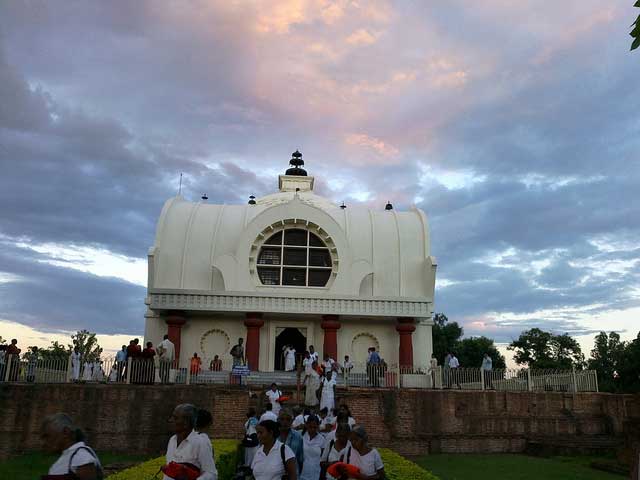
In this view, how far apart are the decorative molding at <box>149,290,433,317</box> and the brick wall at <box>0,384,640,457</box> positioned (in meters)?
5.91

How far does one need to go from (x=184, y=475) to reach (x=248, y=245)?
17.6 meters

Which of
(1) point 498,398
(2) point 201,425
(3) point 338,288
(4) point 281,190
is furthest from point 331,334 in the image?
(2) point 201,425

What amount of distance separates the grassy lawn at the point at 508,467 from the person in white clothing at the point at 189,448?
7678mm

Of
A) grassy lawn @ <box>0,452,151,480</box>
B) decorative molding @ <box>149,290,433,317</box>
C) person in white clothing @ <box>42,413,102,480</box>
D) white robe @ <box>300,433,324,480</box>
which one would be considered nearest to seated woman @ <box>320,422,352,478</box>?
white robe @ <box>300,433,324,480</box>

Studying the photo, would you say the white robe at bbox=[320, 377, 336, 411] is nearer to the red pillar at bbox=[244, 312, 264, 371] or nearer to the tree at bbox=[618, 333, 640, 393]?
the red pillar at bbox=[244, 312, 264, 371]

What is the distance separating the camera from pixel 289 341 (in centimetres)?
2241

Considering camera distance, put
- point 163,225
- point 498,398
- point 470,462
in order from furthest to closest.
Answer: point 163,225
point 498,398
point 470,462

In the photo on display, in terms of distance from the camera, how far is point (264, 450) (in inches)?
189

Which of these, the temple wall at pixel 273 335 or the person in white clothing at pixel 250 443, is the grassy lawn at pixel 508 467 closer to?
the person in white clothing at pixel 250 443

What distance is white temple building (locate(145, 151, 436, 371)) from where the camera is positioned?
20719 millimetres

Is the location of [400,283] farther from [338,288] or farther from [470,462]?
[470,462]

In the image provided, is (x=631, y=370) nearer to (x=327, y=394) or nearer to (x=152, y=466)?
(x=327, y=394)

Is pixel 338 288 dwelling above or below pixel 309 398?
above

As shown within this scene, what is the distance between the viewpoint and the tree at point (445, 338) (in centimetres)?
5219
